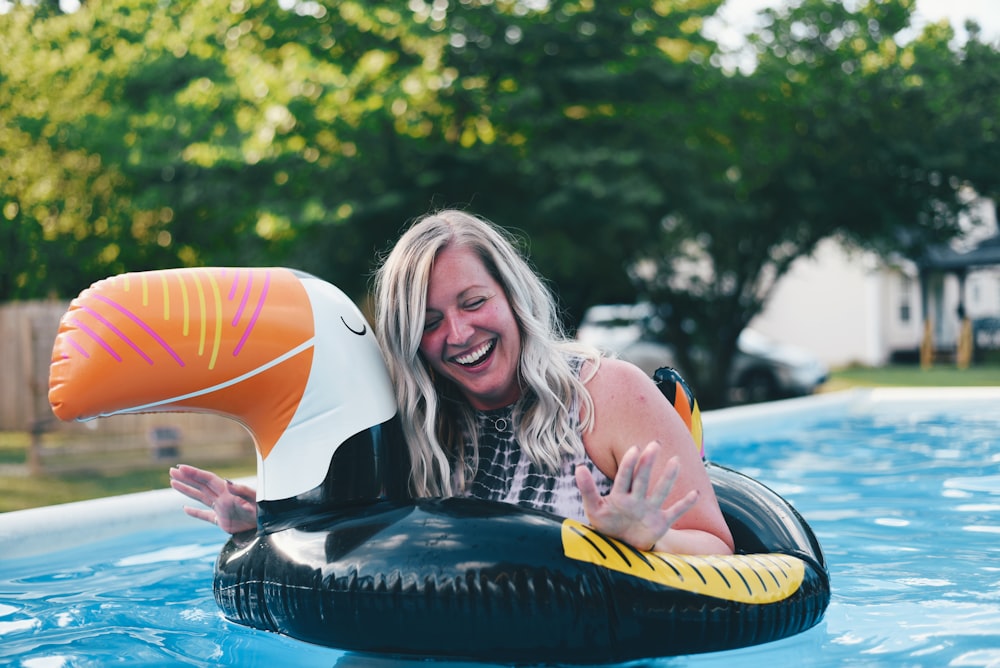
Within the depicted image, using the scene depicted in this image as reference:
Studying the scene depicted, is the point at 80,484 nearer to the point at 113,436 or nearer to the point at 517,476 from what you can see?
the point at 113,436

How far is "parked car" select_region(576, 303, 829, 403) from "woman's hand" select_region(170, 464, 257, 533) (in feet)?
35.5

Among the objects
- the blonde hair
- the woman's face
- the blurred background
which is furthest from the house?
the woman's face

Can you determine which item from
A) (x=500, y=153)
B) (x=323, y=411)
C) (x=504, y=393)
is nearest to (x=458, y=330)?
(x=504, y=393)

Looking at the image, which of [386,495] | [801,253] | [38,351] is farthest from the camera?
[801,253]

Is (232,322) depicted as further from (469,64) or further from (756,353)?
(756,353)

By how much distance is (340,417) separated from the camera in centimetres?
257

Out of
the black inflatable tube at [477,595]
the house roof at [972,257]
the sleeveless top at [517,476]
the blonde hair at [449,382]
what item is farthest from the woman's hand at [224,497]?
the house roof at [972,257]

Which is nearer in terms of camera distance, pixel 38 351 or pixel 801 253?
pixel 38 351

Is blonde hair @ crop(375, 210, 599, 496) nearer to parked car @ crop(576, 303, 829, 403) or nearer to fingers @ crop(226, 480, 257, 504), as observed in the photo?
fingers @ crop(226, 480, 257, 504)

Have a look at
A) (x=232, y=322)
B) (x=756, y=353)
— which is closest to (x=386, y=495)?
(x=232, y=322)

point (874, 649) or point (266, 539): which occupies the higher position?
point (266, 539)

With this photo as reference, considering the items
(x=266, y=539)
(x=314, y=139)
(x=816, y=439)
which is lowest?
(x=816, y=439)

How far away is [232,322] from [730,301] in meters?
11.1

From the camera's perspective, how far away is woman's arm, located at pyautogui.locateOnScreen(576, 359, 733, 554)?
2236 mm
